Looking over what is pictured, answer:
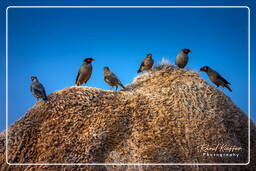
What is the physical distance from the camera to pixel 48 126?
31.8ft

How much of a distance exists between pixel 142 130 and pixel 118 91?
1767 millimetres

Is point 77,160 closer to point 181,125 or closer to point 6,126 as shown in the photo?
point 6,126

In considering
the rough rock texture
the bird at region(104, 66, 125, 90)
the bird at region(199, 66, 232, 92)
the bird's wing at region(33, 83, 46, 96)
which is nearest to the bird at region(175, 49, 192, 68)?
the bird at region(199, 66, 232, 92)

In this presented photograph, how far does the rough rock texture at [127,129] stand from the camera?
30.8ft

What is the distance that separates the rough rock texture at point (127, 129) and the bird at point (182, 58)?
4.89 ft

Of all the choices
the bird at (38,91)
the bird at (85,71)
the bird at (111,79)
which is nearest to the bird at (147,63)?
the bird at (111,79)

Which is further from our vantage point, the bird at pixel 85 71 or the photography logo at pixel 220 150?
the bird at pixel 85 71

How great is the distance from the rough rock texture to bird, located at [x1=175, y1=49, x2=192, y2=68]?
149 centimetres

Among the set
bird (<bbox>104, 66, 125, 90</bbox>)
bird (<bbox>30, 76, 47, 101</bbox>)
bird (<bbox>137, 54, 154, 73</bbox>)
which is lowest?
bird (<bbox>30, 76, 47, 101</bbox>)

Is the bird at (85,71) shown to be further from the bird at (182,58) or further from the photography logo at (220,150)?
the photography logo at (220,150)

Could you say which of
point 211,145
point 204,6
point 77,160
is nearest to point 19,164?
point 77,160

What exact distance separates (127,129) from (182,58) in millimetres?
3867

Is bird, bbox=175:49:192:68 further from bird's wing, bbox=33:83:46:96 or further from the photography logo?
bird's wing, bbox=33:83:46:96

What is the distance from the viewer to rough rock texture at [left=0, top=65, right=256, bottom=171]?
30.8 ft
